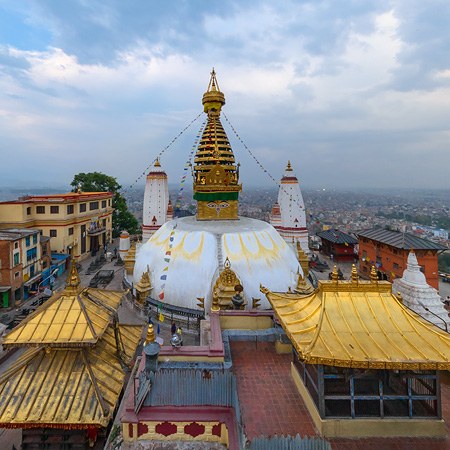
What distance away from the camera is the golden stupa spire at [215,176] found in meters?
19.0

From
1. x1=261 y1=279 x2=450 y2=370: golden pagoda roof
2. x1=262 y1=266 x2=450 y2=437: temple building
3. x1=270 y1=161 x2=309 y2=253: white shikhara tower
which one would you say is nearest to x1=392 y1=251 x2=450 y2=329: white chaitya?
x1=262 y1=266 x2=450 y2=437: temple building

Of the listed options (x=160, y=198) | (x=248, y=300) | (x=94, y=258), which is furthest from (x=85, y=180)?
(x=248, y=300)

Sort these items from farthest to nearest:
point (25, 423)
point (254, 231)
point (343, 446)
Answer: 1. point (254, 231)
2. point (25, 423)
3. point (343, 446)

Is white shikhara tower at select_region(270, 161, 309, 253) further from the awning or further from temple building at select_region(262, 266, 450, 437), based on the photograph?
temple building at select_region(262, 266, 450, 437)

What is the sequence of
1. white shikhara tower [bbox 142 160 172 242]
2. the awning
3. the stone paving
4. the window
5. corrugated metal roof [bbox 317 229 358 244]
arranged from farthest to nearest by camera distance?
corrugated metal roof [bbox 317 229 358 244], white shikhara tower [bbox 142 160 172 242], the window, the awning, the stone paving

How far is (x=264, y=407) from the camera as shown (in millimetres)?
6023

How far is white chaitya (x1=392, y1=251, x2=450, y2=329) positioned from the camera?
13508 millimetres

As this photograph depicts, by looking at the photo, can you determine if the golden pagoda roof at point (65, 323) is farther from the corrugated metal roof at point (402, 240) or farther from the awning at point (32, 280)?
the corrugated metal roof at point (402, 240)

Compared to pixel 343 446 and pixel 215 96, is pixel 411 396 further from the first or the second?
pixel 215 96

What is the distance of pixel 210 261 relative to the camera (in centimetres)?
1455

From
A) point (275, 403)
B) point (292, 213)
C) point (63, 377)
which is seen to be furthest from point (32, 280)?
point (292, 213)

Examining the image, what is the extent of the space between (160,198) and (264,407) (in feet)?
84.4

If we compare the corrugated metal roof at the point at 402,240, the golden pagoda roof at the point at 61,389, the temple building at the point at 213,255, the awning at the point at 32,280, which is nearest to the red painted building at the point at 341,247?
the corrugated metal roof at the point at 402,240

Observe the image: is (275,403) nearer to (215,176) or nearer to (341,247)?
(215,176)
